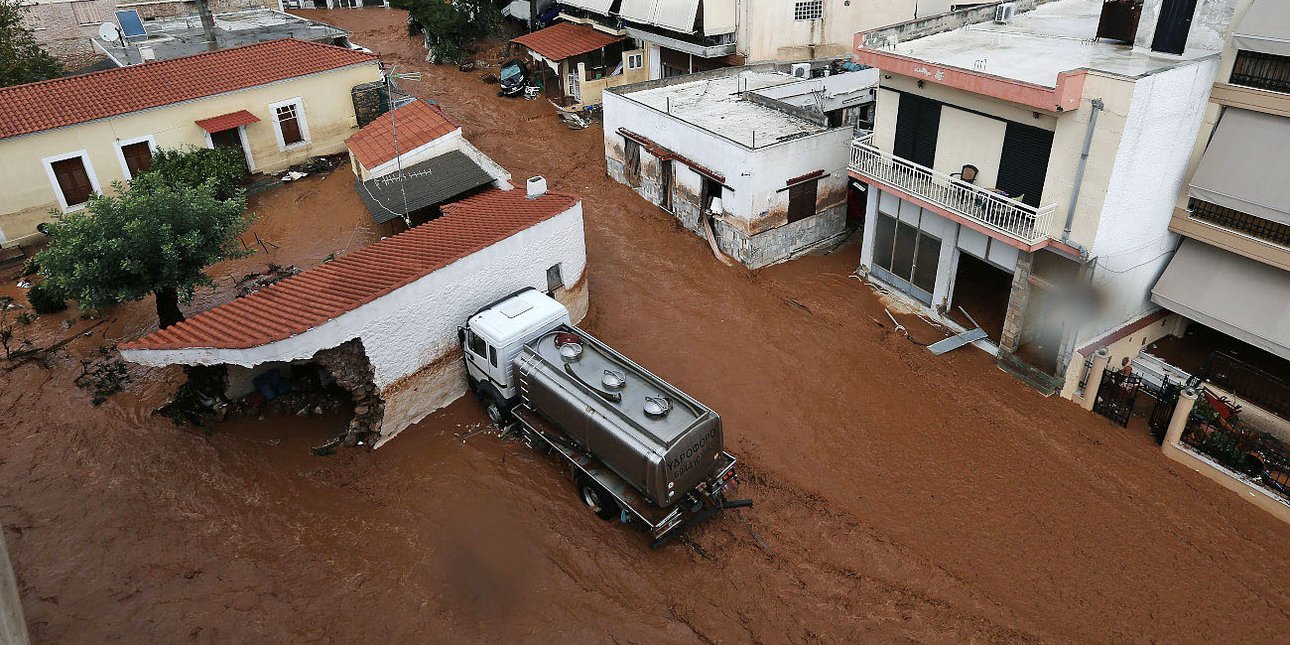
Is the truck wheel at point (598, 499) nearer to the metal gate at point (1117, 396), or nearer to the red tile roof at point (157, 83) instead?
the metal gate at point (1117, 396)

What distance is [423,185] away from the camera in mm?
23609

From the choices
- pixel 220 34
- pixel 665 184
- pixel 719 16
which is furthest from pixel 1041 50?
pixel 220 34

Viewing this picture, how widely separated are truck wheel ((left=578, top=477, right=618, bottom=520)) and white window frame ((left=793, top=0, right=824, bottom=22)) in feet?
81.6

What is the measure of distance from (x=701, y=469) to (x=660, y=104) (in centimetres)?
1767

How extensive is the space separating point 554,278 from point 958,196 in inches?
406

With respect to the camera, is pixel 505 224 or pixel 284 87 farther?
pixel 284 87

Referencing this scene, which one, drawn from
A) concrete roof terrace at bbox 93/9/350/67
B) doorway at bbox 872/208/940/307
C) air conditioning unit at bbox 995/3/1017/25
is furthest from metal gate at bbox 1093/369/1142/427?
concrete roof terrace at bbox 93/9/350/67

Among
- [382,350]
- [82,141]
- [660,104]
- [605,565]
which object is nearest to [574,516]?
[605,565]

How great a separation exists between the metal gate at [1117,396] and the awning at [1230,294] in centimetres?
227

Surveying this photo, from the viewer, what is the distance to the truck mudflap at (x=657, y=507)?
1326 centimetres

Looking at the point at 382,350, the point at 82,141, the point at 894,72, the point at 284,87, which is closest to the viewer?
the point at 382,350

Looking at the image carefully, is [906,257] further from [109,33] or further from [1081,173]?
[109,33]

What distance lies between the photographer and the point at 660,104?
27.3m

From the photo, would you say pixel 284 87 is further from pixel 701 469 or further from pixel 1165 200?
pixel 1165 200
